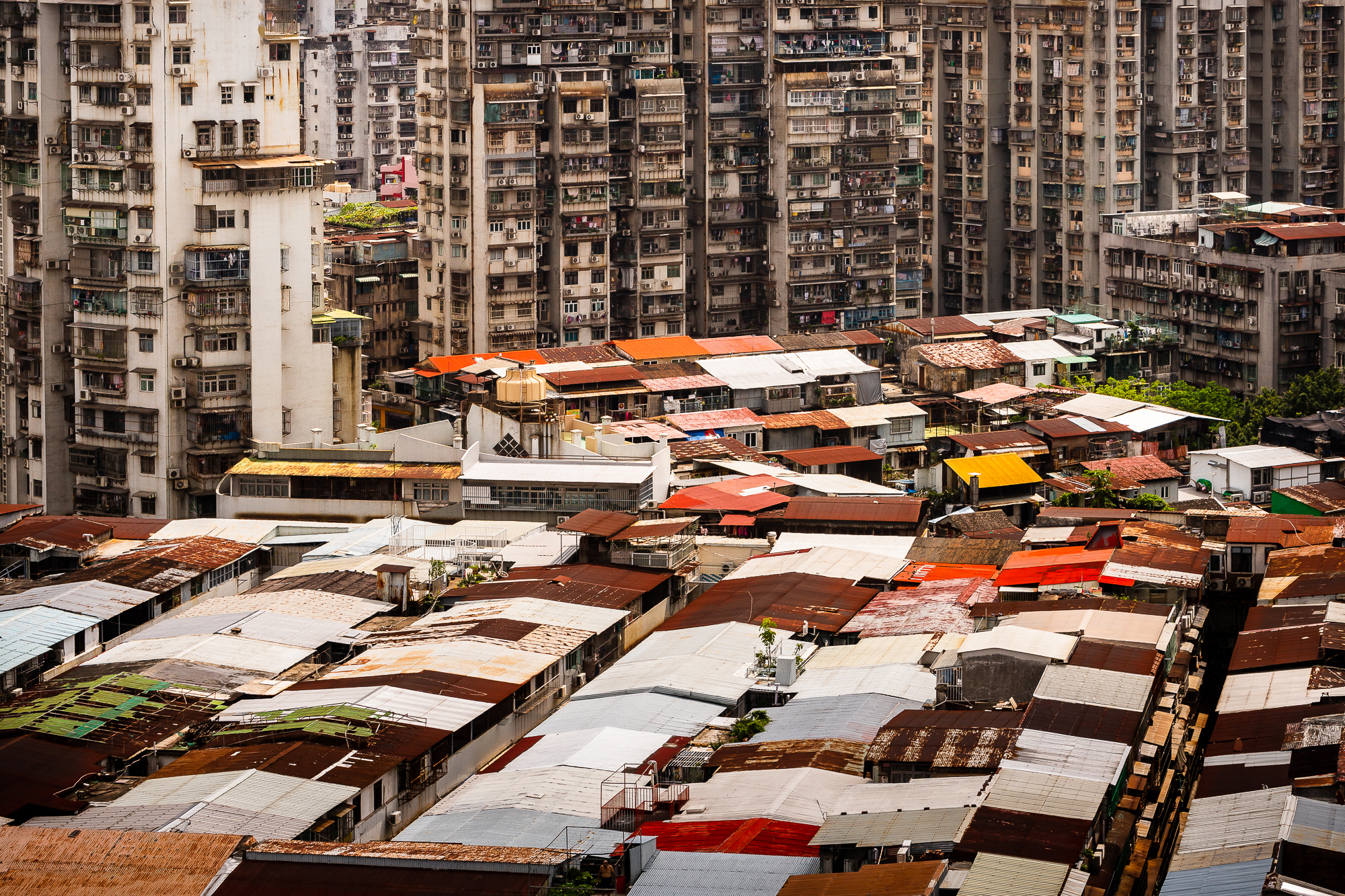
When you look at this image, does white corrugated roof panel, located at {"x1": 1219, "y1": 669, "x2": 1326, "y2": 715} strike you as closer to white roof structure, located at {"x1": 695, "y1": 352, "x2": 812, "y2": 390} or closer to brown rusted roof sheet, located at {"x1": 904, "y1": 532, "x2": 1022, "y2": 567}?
brown rusted roof sheet, located at {"x1": 904, "y1": 532, "x2": 1022, "y2": 567}

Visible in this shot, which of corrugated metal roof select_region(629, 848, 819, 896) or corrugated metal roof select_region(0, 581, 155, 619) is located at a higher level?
corrugated metal roof select_region(0, 581, 155, 619)

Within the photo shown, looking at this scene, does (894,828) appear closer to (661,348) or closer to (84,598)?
(84,598)

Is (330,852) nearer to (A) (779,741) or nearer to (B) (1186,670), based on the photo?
(A) (779,741)

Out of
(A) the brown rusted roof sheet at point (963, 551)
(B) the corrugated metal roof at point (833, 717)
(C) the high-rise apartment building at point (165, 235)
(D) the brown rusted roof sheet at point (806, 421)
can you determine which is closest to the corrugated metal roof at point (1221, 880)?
(B) the corrugated metal roof at point (833, 717)

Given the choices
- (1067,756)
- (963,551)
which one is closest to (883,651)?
(1067,756)

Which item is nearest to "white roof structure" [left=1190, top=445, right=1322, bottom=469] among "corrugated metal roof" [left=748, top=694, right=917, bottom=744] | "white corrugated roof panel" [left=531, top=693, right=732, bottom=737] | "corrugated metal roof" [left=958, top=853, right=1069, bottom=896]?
"corrugated metal roof" [left=748, top=694, right=917, bottom=744]

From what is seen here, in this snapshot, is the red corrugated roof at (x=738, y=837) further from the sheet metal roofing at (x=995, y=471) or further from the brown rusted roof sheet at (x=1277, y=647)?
the sheet metal roofing at (x=995, y=471)
